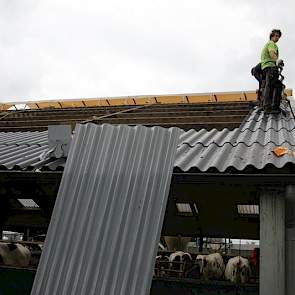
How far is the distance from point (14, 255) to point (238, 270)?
4406 millimetres

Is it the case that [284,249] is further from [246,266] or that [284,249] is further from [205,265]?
[205,265]

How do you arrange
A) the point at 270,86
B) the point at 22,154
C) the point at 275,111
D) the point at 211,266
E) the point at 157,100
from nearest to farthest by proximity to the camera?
the point at 22,154 < the point at 270,86 < the point at 275,111 < the point at 211,266 < the point at 157,100

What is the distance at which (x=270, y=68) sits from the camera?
7.67 metres

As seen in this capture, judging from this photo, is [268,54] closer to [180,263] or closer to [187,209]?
[187,209]

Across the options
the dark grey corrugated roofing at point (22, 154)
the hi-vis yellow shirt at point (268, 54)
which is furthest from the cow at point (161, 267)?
the hi-vis yellow shirt at point (268, 54)

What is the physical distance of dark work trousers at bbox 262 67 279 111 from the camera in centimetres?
749

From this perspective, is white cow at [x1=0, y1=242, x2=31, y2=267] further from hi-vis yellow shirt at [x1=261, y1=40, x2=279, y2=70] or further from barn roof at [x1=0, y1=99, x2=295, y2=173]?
hi-vis yellow shirt at [x1=261, y1=40, x2=279, y2=70]

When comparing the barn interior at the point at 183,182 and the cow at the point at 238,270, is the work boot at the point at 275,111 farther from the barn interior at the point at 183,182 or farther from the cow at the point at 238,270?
the cow at the point at 238,270

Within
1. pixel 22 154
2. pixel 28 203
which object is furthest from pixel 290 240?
pixel 28 203

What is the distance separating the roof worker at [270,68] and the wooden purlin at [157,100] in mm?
6736

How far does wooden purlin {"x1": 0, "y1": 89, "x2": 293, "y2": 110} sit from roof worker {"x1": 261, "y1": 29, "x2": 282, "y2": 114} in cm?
674

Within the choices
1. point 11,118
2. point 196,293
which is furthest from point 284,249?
point 11,118

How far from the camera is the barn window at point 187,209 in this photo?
6.87m

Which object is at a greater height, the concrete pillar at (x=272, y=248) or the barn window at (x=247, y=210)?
the barn window at (x=247, y=210)
